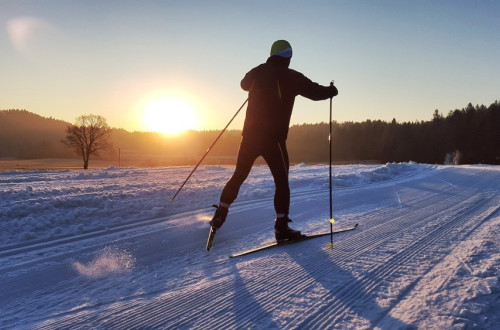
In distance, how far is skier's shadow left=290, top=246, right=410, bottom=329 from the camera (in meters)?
2.03

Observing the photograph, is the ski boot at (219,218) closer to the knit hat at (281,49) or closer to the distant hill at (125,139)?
the knit hat at (281,49)

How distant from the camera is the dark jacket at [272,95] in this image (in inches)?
151

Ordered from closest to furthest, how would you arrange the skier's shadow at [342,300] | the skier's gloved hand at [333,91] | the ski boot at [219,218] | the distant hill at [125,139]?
the skier's shadow at [342,300], the ski boot at [219,218], the skier's gloved hand at [333,91], the distant hill at [125,139]

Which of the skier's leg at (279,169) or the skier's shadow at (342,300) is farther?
the skier's leg at (279,169)

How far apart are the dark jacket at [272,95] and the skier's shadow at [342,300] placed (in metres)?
1.57

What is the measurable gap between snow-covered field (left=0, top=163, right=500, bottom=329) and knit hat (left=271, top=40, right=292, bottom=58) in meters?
2.13

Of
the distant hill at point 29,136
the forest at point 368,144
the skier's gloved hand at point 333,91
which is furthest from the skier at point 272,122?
the distant hill at point 29,136

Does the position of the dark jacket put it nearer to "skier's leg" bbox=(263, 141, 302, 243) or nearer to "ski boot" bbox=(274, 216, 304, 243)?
"skier's leg" bbox=(263, 141, 302, 243)

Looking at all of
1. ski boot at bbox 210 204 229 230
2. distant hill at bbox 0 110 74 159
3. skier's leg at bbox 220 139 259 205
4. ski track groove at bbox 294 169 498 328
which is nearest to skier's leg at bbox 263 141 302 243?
skier's leg at bbox 220 139 259 205

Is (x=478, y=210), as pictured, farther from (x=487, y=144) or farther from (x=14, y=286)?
(x=487, y=144)

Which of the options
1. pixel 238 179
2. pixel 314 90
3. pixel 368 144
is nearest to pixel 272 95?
pixel 314 90

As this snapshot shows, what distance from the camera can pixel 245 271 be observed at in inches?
115

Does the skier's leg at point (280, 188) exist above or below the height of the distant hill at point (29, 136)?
below

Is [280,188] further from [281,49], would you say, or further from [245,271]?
[281,49]
